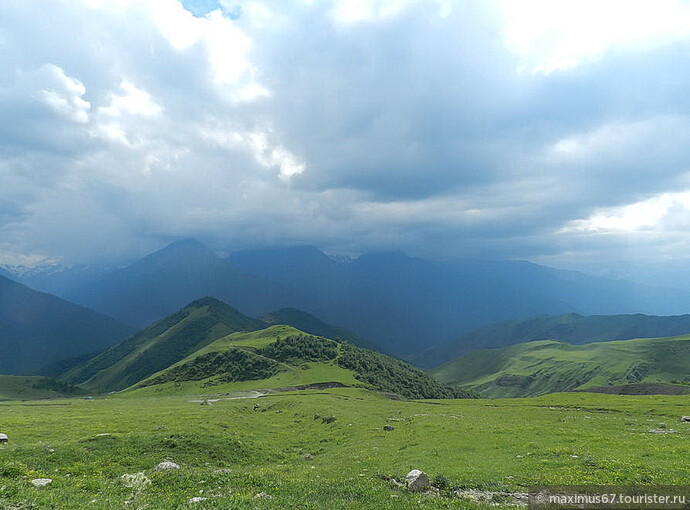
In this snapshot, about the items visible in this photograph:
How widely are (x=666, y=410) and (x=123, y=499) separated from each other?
74548mm

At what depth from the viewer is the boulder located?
2042 cm

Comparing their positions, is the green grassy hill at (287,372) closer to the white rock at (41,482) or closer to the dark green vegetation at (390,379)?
the dark green vegetation at (390,379)

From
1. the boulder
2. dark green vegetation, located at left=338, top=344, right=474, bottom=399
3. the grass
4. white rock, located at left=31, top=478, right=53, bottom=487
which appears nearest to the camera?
the grass

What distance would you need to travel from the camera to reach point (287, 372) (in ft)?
492

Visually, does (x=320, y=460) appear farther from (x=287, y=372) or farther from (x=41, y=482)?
(x=287, y=372)

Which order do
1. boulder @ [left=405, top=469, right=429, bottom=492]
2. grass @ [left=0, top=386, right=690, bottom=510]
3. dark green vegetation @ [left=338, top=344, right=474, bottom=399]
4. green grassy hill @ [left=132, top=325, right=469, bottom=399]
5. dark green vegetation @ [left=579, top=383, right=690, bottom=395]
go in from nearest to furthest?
1. grass @ [left=0, top=386, right=690, bottom=510]
2. boulder @ [left=405, top=469, right=429, bottom=492]
3. dark green vegetation @ [left=579, top=383, right=690, bottom=395]
4. green grassy hill @ [left=132, top=325, right=469, bottom=399]
5. dark green vegetation @ [left=338, top=344, right=474, bottom=399]

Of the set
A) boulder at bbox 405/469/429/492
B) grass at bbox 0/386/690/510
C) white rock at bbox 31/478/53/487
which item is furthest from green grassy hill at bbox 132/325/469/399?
boulder at bbox 405/469/429/492

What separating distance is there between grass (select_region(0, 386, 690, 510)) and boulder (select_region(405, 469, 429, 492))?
3.83ft

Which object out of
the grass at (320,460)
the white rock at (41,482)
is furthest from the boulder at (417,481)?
the white rock at (41,482)

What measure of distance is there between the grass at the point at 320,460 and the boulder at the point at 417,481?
1167 mm

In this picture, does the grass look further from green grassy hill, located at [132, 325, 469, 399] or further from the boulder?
green grassy hill, located at [132, 325, 469, 399]

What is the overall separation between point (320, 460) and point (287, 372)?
123800mm

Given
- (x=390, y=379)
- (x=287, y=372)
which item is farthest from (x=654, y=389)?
(x=287, y=372)

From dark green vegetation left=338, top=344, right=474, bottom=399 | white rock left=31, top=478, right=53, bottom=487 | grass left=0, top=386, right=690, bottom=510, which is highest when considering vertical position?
white rock left=31, top=478, right=53, bottom=487
